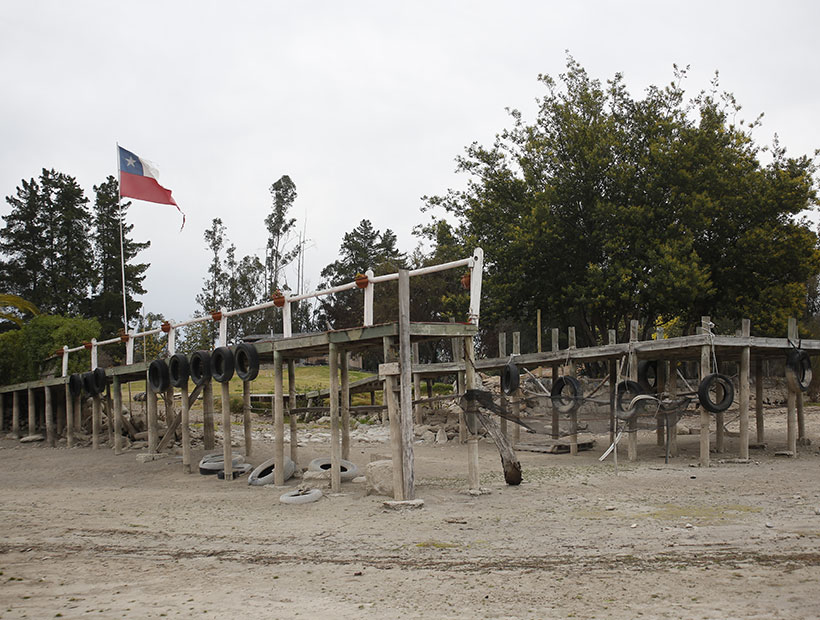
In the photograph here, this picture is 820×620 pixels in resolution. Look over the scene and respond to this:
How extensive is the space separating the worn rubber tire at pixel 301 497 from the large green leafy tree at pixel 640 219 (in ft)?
46.9

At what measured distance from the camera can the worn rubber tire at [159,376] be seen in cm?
1689

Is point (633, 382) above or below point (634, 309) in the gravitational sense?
below

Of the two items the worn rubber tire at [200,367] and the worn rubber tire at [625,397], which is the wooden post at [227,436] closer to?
the worn rubber tire at [200,367]

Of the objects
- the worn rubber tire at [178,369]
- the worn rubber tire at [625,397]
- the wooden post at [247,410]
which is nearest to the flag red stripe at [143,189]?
the worn rubber tire at [178,369]

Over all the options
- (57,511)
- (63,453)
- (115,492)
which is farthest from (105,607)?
(63,453)

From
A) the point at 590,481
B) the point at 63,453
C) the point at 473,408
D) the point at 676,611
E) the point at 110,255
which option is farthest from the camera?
the point at 110,255

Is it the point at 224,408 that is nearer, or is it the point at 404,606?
the point at 404,606

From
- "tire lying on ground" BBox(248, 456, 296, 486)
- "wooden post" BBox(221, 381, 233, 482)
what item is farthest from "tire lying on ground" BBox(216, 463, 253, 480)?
"tire lying on ground" BBox(248, 456, 296, 486)

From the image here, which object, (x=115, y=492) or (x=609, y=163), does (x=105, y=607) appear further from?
(x=609, y=163)

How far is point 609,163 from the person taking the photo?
25.2m

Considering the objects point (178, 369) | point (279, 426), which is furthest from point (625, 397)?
point (178, 369)

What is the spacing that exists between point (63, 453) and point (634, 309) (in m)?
18.6

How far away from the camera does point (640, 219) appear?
77.3 ft

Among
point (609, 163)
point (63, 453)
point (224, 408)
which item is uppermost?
point (609, 163)
